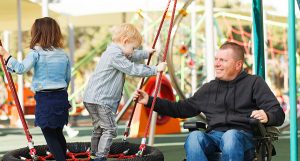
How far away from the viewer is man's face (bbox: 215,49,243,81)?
165 inches

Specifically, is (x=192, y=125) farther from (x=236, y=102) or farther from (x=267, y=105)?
(x=267, y=105)

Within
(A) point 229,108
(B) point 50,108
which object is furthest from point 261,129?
(B) point 50,108

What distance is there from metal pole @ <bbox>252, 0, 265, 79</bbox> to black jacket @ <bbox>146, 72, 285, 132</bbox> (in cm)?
90

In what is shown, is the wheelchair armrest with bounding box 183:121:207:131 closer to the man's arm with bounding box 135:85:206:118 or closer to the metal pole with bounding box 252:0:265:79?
the man's arm with bounding box 135:85:206:118

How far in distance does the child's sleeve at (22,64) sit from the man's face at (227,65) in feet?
3.56

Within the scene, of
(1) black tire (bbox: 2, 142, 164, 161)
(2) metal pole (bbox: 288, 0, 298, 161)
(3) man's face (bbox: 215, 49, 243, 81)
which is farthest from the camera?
(1) black tire (bbox: 2, 142, 164, 161)

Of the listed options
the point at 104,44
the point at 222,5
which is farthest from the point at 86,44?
the point at 104,44

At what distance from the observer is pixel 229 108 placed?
414 cm

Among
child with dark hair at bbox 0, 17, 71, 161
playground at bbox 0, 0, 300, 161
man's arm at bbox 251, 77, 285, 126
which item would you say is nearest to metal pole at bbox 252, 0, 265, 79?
playground at bbox 0, 0, 300, 161

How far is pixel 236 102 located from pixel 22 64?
1.25 m

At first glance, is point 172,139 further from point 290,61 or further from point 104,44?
point 104,44

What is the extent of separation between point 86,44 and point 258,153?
3056 cm

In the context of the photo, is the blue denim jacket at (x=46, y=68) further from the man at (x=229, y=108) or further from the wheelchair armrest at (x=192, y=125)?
the wheelchair armrest at (x=192, y=125)

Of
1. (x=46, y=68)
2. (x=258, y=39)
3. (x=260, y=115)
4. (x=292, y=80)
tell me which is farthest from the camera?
(x=258, y=39)
